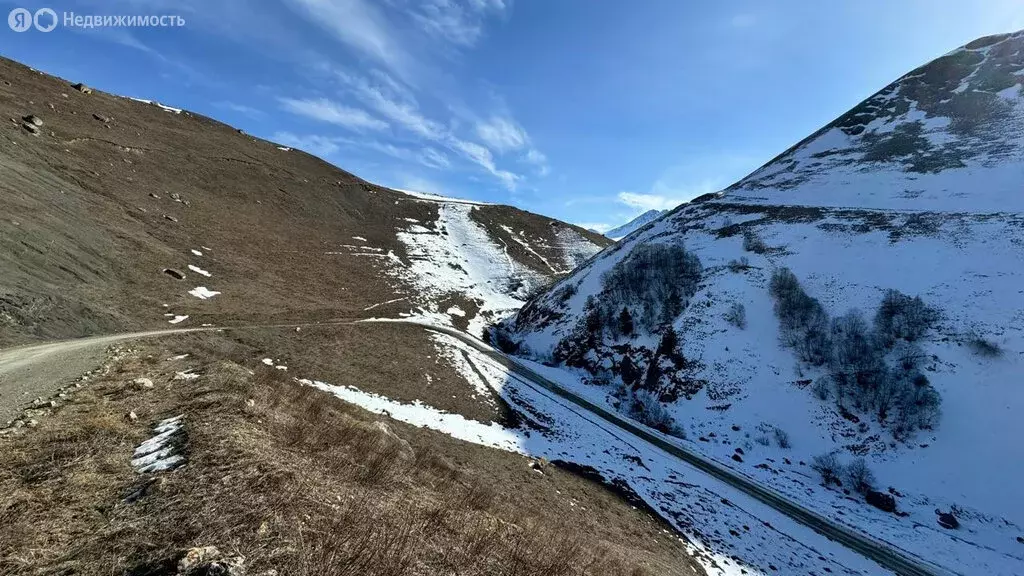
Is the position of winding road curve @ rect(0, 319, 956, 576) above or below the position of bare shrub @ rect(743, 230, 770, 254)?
below

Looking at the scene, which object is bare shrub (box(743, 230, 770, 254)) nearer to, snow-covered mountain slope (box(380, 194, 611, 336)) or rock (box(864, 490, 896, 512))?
rock (box(864, 490, 896, 512))

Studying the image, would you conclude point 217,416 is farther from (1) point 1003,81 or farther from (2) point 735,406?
(1) point 1003,81

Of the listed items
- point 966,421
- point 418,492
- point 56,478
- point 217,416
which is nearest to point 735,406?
point 966,421

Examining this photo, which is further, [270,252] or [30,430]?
[270,252]

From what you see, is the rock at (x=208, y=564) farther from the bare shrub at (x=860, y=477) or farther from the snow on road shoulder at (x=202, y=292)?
the bare shrub at (x=860, y=477)

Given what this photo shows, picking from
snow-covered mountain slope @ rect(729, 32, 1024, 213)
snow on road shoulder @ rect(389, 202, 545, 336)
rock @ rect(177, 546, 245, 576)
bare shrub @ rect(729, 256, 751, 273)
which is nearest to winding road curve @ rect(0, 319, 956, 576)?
rock @ rect(177, 546, 245, 576)

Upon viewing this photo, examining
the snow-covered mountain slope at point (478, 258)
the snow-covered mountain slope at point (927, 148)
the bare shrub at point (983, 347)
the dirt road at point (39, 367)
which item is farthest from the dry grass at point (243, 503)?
the snow-covered mountain slope at point (927, 148)

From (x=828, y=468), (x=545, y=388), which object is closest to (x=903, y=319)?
(x=828, y=468)
